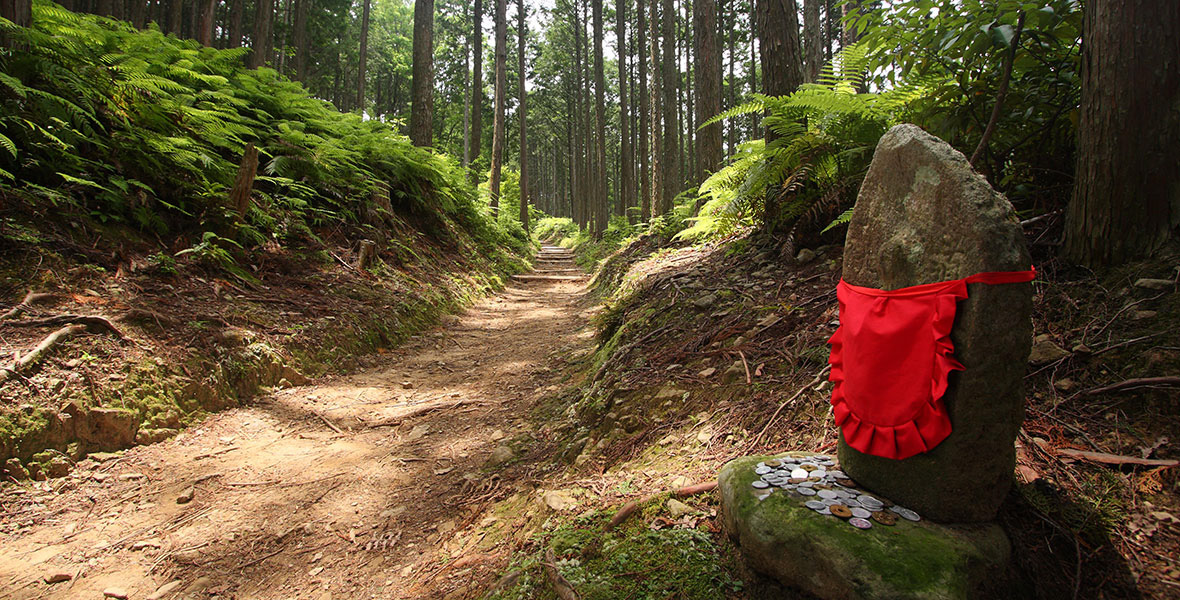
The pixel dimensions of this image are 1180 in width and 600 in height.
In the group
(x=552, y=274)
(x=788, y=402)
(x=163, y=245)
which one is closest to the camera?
(x=788, y=402)

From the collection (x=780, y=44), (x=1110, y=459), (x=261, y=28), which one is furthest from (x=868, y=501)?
(x=261, y=28)

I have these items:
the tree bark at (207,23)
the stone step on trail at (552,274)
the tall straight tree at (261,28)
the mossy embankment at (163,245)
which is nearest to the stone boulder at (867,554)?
the mossy embankment at (163,245)

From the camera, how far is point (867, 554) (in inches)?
61.4

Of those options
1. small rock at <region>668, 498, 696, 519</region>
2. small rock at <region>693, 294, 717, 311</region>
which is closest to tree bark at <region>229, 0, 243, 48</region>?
small rock at <region>693, 294, 717, 311</region>

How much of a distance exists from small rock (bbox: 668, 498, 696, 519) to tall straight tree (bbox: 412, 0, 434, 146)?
448 inches

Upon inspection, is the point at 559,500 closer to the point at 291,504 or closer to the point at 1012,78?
the point at 291,504

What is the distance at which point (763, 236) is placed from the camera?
551cm

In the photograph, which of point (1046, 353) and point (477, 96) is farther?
point (477, 96)

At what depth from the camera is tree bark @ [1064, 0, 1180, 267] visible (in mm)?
2469

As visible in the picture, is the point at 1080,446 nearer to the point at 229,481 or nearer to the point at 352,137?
the point at 229,481

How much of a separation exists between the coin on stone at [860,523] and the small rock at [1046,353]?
148cm

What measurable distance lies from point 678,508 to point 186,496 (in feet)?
9.94

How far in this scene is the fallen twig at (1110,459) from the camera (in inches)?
71.7

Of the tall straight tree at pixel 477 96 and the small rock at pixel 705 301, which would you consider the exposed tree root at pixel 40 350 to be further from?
the tall straight tree at pixel 477 96
